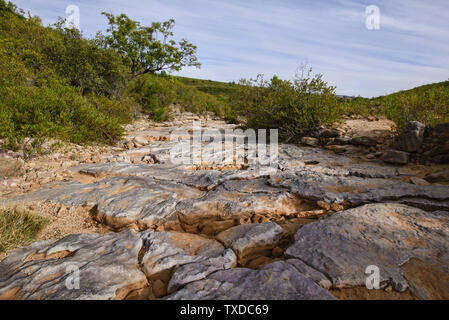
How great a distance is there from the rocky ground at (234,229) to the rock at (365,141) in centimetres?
89

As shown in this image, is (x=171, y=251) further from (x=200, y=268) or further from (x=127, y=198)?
(x=127, y=198)

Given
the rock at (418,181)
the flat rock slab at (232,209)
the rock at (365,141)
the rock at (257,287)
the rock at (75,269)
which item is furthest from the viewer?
the rock at (365,141)

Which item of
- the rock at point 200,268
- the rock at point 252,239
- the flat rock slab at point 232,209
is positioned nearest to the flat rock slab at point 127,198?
the flat rock slab at point 232,209

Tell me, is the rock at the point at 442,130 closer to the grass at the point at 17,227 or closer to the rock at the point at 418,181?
the rock at the point at 418,181

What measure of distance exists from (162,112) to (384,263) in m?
14.0

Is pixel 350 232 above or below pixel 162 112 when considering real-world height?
below

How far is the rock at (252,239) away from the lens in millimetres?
2053

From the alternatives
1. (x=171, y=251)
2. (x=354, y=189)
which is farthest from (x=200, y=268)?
(x=354, y=189)

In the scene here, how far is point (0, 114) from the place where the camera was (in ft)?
14.2

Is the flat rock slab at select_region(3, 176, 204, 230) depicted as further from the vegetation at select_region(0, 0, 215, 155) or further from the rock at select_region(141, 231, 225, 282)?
the vegetation at select_region(0, 0, 215, 155)

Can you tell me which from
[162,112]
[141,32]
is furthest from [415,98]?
[141,32]

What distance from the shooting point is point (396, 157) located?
181 inches
